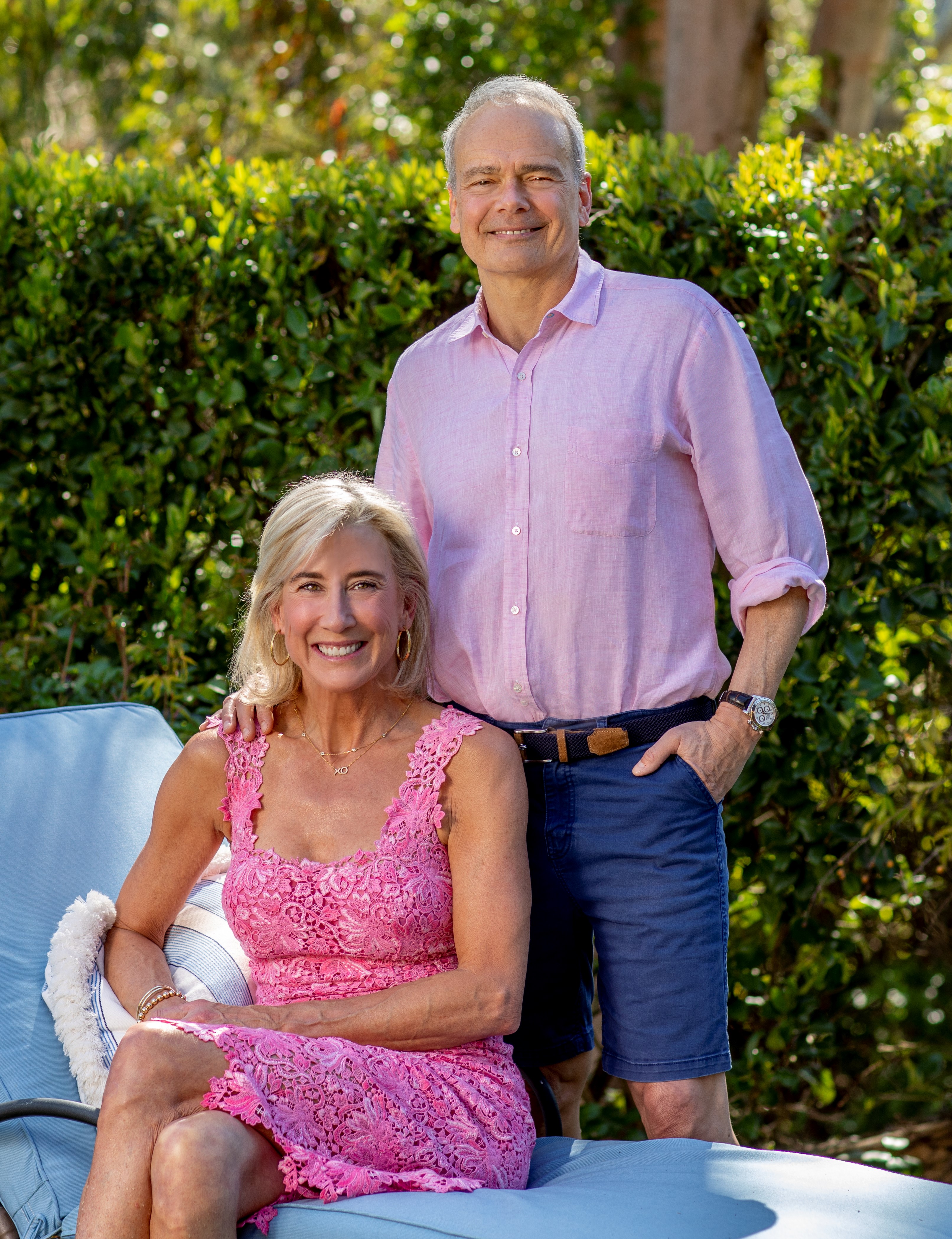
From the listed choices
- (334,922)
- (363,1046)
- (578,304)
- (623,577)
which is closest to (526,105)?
(578,304)

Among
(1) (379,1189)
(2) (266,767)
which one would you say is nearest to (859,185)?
(2) (266,767)

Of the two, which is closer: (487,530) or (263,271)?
(487,530)

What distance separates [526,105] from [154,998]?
1.81 metres

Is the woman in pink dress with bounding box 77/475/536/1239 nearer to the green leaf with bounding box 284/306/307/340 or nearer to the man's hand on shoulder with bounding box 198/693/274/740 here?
the man's hand on shoulder with bounding box 198/693/274/740

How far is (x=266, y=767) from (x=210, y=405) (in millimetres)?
1579

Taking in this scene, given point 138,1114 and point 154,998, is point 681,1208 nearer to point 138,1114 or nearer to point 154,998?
point 138,1114

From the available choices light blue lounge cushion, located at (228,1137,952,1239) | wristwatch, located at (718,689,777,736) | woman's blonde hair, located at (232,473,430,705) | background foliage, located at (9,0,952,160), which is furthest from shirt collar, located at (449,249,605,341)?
background foliage, located at (9,0,952,160)

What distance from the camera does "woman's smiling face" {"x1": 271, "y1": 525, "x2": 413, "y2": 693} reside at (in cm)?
240

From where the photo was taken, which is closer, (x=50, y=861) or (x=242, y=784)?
(x=242, y=784)

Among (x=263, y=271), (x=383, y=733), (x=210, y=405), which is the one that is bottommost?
(x=383, y=733)

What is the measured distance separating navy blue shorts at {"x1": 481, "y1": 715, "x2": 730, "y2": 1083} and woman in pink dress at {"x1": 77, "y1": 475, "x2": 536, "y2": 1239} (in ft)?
0.48

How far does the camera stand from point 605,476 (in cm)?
242

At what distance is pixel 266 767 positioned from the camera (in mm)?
2496

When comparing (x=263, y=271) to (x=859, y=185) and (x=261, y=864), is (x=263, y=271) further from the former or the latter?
(x=261, y=864)
